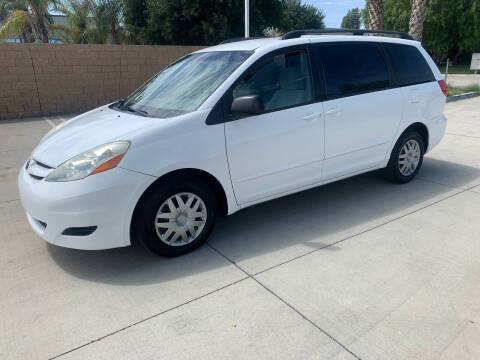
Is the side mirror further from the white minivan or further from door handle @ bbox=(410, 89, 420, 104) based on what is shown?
door handle @ bbox=(410, 89, 420, 104)

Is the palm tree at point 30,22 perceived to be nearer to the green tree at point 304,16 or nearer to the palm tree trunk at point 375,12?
the palm tree trunk at point 375,12

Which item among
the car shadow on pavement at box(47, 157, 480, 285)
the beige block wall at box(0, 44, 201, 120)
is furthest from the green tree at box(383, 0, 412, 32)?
the car shadow on pavement at box(47, 157, 480, 285)

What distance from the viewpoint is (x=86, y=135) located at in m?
3.51

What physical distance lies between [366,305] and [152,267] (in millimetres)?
1713

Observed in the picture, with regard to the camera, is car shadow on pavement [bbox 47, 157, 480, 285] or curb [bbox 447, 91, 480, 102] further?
curb [bbox 447, 91, 480, 102]

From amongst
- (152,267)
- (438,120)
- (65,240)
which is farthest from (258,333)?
(438,120)

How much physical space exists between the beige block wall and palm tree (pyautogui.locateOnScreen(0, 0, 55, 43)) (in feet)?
28.3

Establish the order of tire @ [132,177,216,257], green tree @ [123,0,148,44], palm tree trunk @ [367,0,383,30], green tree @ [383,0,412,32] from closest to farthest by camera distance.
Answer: tire @ [132,177,216,257]
palm tree trunk @ [367,0,383,30]
green tree @ [123,0,148,44]
green tree @ [383,0,412,32]

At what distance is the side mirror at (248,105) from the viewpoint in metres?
3.43

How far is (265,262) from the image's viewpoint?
11.4 feet

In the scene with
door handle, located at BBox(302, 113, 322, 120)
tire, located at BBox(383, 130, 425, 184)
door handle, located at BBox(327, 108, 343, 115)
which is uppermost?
door handle, located at BBox(327, 108, 343, 115)

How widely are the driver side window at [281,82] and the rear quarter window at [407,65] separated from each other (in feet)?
4.47

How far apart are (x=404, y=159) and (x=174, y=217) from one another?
3.16m

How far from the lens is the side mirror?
11.3ft
